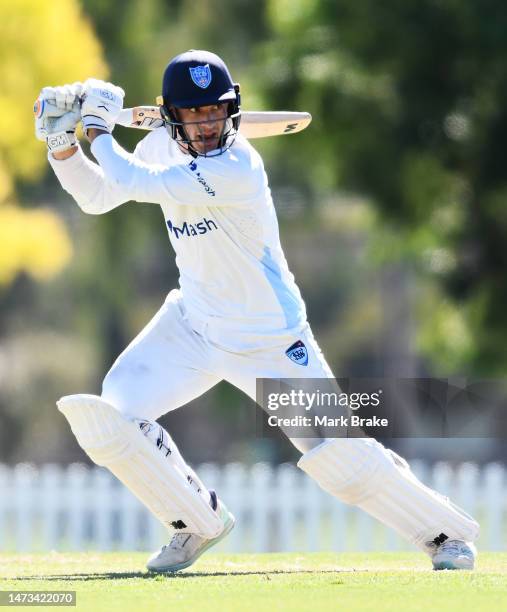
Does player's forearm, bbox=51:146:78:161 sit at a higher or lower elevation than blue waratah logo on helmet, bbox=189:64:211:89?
lower

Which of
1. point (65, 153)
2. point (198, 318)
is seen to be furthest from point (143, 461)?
point (65, 153)

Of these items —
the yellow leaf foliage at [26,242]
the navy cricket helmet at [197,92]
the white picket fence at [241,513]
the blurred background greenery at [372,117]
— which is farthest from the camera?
the blurred background greenery at [372,117]

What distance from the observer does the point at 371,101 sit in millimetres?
13281

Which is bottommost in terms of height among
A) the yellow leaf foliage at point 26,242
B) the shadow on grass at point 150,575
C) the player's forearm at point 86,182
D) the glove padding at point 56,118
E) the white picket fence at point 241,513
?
the white picket fence at point 241,513

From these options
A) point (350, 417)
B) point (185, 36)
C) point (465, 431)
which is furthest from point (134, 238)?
point (350, 417)

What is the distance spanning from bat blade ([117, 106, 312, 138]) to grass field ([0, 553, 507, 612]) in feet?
5.51

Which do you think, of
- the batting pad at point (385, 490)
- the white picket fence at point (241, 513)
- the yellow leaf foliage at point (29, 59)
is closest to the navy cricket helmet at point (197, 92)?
the batting pad at point (385, 490)

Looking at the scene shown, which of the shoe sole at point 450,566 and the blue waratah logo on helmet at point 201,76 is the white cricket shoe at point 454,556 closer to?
the shoe sole at point 450,566

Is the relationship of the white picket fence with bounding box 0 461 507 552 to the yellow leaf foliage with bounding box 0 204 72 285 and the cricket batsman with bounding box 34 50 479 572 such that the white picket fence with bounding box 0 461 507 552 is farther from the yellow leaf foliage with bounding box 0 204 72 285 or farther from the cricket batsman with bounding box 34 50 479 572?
the cricket batsman with bounding box 34 50 479 572

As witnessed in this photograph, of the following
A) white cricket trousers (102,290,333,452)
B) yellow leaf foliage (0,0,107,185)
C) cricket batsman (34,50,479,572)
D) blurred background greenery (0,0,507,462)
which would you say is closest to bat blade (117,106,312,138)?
cricket batsman (34,50,479,572)

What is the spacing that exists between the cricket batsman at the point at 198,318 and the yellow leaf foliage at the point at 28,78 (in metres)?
6.66

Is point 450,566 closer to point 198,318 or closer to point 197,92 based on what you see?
point 198,318

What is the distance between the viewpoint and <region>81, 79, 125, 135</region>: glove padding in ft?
17.1

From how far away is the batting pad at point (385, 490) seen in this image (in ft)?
17.4
